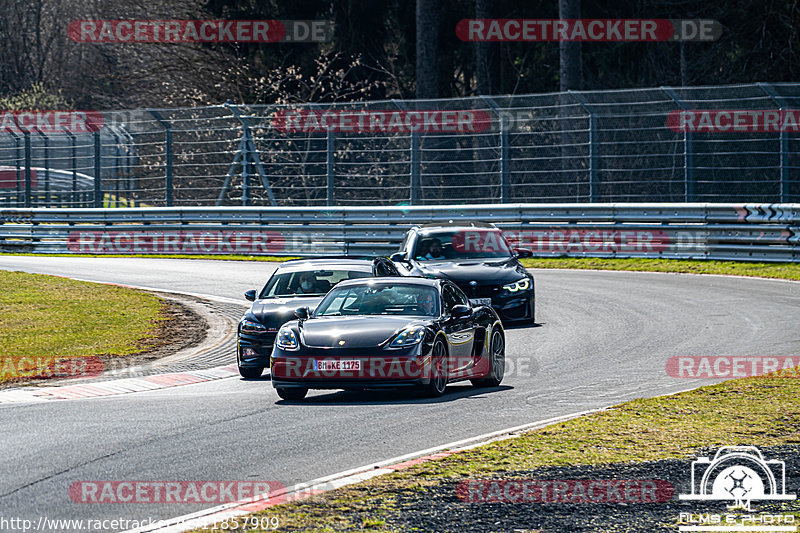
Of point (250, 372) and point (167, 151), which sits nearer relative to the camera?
point (250, 372)

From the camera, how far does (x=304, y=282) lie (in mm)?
15430

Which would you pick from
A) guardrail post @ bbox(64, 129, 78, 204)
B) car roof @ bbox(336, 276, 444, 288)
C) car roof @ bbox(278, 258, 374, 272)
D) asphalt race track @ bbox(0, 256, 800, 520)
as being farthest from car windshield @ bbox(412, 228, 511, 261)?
guardrail post @ bbox(64, 129, 78, 204)

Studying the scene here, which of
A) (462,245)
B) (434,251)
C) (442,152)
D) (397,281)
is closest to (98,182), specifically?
(442,152)

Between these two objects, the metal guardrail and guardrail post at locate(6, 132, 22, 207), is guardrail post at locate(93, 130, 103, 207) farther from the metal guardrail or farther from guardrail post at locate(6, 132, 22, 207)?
guardrail post at locate(6, 132, 22, 207)

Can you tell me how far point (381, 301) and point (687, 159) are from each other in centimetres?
1625

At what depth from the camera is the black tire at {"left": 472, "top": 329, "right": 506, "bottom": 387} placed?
1291 centimetres

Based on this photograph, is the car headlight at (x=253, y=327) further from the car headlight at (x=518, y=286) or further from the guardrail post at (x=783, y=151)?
the guardrail post at (x=783, y=151)

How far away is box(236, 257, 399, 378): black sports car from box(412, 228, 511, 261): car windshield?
107 inches

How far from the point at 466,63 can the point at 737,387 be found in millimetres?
35117

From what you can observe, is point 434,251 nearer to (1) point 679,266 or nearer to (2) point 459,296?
(2) point 459,296

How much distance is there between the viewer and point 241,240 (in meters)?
31.6

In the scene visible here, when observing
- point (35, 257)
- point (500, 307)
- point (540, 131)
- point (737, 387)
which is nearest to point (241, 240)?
point (35, 257)

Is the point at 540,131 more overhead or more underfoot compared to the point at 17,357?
more overhead

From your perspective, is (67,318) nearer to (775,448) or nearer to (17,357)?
(17,357)
